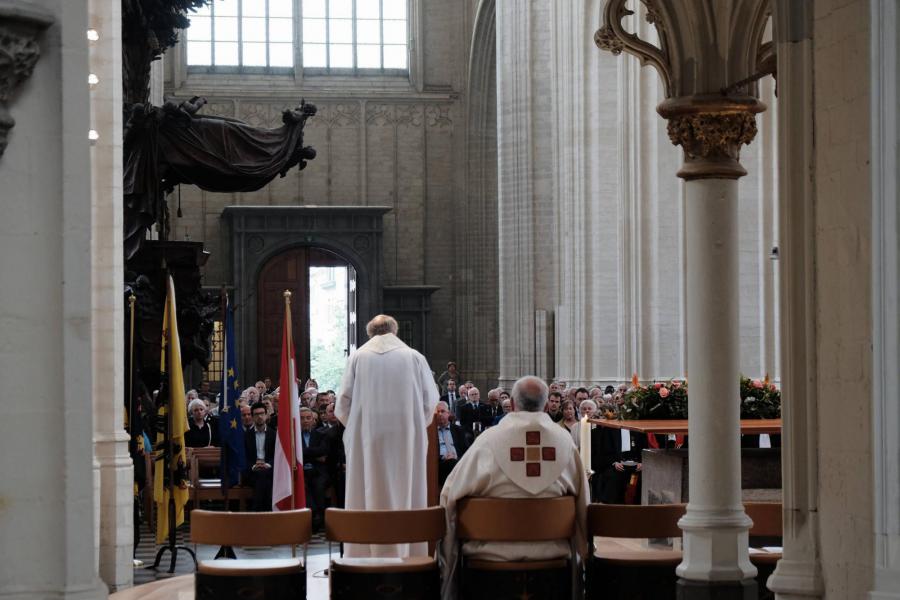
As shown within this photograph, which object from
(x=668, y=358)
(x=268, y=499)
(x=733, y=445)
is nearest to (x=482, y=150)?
(x=668, y=358)

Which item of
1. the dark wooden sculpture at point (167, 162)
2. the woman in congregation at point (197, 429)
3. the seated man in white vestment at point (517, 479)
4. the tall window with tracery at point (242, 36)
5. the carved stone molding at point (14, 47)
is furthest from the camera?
the tall window with tracery at point (242, 36)

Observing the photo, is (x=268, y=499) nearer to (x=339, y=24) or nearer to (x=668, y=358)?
(x=668, y=358)

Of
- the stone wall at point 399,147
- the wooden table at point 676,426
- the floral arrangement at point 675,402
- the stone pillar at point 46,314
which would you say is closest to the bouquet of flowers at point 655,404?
the floral arrangement at point 675,402

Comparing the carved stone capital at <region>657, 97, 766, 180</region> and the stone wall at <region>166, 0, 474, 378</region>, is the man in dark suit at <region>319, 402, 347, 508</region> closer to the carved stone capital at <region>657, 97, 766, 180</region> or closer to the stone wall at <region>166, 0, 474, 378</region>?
the carved stone capital at <region>657, 97, 766, 180</region>

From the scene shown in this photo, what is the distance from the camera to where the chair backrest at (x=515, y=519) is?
7.40 meters

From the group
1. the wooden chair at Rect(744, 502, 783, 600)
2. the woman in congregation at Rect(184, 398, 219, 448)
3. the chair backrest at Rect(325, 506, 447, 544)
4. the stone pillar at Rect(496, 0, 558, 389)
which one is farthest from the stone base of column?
the stone pillar at Rect(496, 0, 558, 389)

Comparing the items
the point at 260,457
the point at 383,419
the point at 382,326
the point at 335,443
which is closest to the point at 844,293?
the point at 382,326

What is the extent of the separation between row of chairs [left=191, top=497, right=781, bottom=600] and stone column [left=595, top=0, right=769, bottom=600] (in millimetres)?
199

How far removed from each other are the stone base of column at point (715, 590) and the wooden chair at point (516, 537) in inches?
22.7

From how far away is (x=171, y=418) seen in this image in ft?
36.1

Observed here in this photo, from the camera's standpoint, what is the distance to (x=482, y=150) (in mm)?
33812

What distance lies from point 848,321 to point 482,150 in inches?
1117

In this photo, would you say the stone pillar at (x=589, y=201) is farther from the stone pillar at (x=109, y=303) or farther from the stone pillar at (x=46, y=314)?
the stone pillar at (x=46, y=314)

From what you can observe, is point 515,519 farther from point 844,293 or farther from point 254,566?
point 844,293
